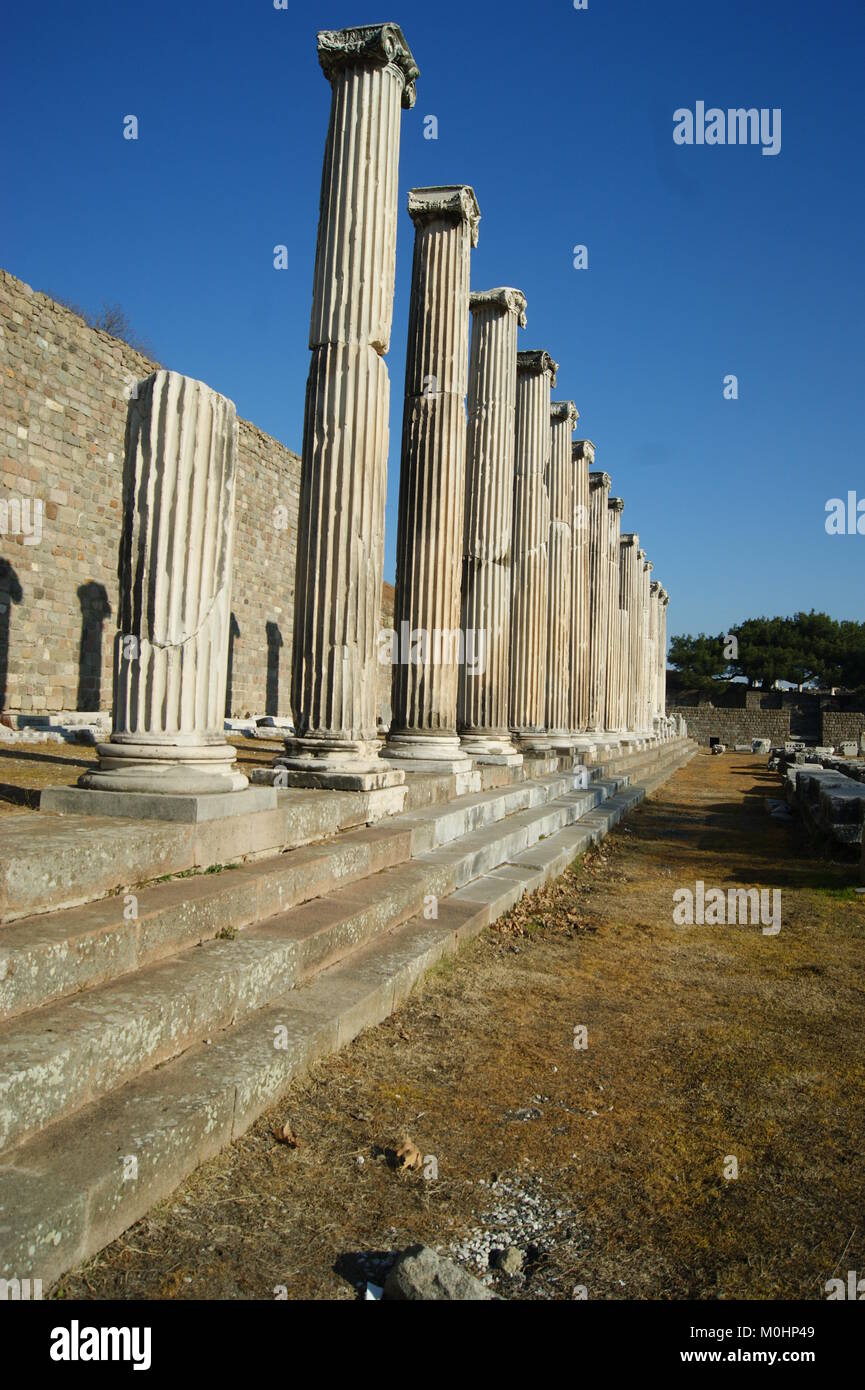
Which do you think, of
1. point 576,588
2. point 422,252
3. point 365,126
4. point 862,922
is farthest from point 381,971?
Answer: point 576,588

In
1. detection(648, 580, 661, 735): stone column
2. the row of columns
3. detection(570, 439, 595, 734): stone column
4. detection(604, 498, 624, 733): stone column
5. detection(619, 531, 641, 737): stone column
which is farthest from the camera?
detection(648, 580, 661, 735): stone column

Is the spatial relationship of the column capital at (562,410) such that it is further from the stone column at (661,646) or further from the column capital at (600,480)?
the stone column at (661,646)

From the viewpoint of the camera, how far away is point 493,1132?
294 centimetres

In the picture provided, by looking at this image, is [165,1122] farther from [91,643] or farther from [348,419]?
[91,643]

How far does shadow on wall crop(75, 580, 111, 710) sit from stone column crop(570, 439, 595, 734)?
8303 mm

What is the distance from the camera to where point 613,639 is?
22125mm

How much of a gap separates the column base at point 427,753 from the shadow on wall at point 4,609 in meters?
6.46

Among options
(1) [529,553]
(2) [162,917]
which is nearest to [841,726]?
(1) [529,553]

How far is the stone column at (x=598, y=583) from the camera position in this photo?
19438 mm

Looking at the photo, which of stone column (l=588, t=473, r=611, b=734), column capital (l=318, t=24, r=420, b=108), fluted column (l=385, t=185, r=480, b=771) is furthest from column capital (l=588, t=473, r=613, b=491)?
column capital (l=318, t=24, r=420, b=108)

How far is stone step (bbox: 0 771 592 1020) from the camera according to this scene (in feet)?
8.57

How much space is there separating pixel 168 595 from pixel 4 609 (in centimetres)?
911

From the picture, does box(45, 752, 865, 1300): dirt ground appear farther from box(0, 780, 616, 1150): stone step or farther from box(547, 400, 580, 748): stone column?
box(547, 400, 580, 748): stone column
